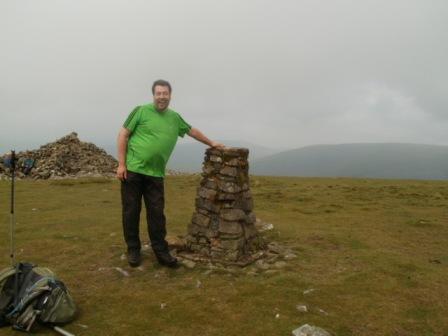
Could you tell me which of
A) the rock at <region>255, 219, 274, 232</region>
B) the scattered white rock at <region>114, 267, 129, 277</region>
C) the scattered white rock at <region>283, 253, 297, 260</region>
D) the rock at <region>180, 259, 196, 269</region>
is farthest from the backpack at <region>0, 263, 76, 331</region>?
the rock at <region>255, 219, 274, 232</region>

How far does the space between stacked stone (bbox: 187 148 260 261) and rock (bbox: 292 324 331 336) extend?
4.27 m

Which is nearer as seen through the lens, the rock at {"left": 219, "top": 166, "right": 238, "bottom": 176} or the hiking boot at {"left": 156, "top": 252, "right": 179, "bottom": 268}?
the hiking boot at {"left": 156, "top": 252, "right": 179, "bottom": 268}

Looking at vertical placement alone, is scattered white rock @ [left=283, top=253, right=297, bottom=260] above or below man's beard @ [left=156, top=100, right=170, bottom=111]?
below

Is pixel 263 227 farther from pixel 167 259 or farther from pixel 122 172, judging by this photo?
pixel 122 172

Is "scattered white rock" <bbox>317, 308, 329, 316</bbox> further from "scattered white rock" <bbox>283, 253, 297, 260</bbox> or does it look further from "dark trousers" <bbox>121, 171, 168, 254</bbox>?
"dark trousers" <bbox>121, 171, 168, 254</bbox>

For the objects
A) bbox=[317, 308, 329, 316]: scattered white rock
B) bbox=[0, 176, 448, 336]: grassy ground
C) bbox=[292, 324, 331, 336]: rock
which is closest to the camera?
bbox=[292, 324, 331, 336]: rock

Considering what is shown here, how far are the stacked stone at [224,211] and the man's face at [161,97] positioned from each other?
8.02ft

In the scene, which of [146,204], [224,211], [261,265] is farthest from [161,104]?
[261,265]

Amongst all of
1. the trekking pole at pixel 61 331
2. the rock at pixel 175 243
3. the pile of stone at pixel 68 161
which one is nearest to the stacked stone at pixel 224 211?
the rock at pixel 175 243

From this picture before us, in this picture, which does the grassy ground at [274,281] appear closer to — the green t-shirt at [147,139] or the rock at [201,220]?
the rock at [201,220]

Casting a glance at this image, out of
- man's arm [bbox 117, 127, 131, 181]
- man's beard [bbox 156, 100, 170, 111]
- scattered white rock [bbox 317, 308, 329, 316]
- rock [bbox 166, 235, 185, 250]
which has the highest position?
man's beard [bbox 156, 100, 170, 111]

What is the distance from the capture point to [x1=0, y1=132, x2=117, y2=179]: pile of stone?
133 ft

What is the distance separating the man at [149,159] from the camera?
1027cm

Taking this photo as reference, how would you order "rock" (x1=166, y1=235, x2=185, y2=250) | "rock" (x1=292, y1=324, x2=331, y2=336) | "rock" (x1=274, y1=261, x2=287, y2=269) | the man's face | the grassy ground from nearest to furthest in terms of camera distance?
"rock" (x1=292, y1=324, x2=331, y2=336) < the grassy ground < the man's face < "rock" (x1=274, y1=261, x2=287, y2=269) < "rock" (x1=166, y1=235, x2=185, y2=250)
